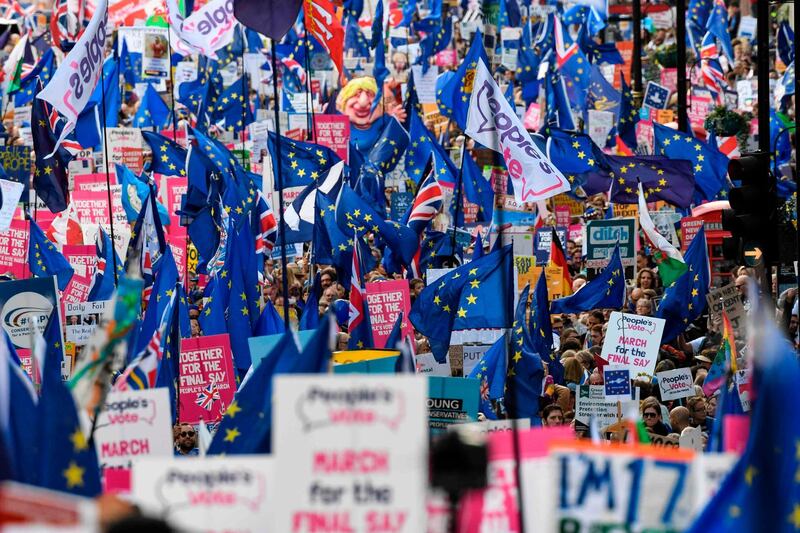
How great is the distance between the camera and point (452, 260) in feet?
58.4

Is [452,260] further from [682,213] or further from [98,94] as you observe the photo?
[98,94]

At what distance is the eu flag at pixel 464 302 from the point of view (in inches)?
576

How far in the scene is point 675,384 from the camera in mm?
13438

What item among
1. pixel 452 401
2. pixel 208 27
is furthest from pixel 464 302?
pixel 208 27

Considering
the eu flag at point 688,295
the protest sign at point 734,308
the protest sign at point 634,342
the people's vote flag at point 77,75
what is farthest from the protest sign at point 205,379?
the eu flag at point 688,295

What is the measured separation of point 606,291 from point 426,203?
271 cm

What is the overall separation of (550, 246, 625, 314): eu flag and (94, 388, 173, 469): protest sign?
8699mm

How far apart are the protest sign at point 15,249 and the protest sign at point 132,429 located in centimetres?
879

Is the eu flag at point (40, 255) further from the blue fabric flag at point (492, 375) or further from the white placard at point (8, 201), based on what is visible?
the blue fabric flag at point (492, 375)

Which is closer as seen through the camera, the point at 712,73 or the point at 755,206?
the point at 755,206

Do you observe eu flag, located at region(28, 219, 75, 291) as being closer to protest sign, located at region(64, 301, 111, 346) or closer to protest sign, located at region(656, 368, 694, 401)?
protest sign, located at region(64, 301, 111, 346)

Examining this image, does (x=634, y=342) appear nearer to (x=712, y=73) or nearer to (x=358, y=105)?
(x=358, y=105)

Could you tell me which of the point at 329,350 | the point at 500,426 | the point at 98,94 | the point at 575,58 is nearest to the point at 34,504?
the point at 329,350

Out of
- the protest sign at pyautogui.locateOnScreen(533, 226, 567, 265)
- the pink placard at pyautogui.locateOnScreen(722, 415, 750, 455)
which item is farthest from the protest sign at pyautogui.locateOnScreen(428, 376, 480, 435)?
→ the protest sign at pyautogui.locateOnScreen(533, 226, 567, 265)
